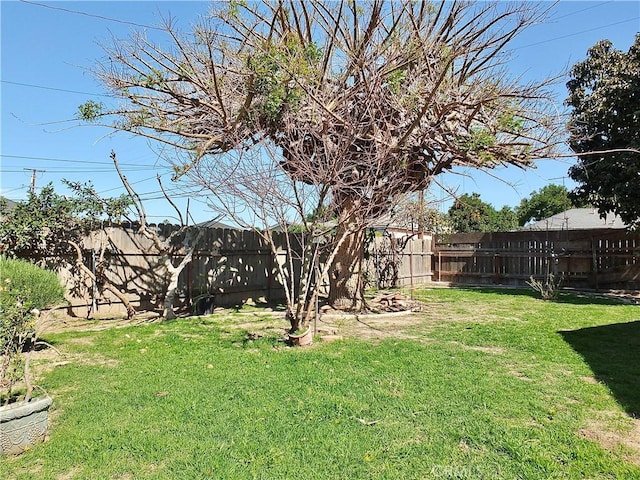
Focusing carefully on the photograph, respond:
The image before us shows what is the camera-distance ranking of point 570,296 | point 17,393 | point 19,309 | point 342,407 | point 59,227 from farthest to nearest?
1. point 570,296
2. point 59,227
3. point 17,393
4. point 342,407
5. point 19,309

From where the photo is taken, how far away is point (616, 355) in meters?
4.53

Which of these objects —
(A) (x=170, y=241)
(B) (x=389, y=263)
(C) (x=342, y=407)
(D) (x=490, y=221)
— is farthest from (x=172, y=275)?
(D) (x=490, y=221)

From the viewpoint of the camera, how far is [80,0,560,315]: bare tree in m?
5.34

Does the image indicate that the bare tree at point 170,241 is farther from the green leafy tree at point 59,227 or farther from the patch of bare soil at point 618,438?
the patch of bare soil at point 618,438

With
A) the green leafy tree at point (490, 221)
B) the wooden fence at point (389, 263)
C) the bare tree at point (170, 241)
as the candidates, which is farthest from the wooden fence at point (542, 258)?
the green leafy tree at point (490, 221)

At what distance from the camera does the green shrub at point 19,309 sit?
106 inches

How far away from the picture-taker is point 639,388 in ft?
11.2

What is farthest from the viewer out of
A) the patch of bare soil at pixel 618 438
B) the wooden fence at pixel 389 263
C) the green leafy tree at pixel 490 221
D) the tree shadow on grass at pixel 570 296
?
the green leafy tree at pixel 490 221

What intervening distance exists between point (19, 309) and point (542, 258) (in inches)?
491

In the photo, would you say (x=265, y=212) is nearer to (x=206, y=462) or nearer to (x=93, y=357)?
(x=93, y=357)

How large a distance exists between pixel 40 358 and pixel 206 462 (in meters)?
3.19

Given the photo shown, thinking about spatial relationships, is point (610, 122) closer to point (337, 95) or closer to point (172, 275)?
point (337, 95)

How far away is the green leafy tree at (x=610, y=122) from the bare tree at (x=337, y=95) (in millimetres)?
3111

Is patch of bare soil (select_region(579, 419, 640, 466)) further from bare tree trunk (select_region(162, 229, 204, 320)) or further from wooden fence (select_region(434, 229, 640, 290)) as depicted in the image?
wooden fence (select_region(434, 229, 640, 290))
